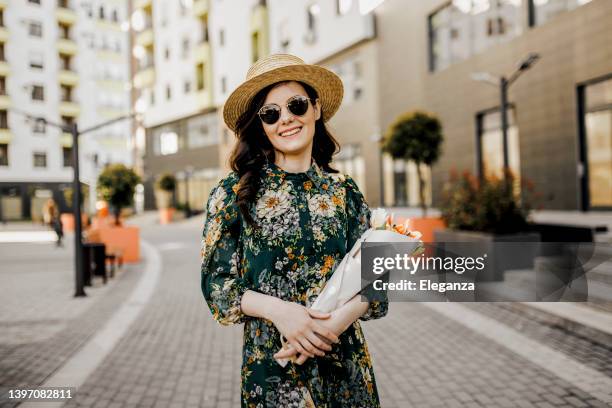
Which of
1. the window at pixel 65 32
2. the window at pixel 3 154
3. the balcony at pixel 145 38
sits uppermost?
the balcony at pixel 145 38

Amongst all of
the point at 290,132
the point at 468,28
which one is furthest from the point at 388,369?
the point at 468,28

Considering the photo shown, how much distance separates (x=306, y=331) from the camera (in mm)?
1530

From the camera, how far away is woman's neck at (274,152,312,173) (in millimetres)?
1839

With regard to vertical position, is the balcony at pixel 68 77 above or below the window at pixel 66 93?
above

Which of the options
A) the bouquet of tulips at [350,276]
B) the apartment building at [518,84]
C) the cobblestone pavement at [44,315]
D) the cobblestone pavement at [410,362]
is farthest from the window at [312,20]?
the bouquet of tulips at [350,276]

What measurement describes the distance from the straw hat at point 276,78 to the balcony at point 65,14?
27.4 feet

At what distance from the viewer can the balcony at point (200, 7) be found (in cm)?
3772

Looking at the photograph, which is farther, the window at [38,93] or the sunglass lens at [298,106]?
the window at [38,93]

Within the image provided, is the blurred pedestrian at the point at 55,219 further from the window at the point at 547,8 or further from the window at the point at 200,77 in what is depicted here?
the window at the point at 200,77

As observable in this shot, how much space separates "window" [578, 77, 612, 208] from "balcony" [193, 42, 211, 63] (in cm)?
2828

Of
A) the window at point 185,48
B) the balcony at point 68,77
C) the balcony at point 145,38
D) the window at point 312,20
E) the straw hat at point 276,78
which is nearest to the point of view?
the straw hat at point 276,78

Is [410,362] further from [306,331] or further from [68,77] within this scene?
[68,77]

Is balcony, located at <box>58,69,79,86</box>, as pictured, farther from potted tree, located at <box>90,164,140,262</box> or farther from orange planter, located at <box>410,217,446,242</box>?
orange planter, located at <box>410,217,446,242</box>

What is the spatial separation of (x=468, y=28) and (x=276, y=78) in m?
21.3
